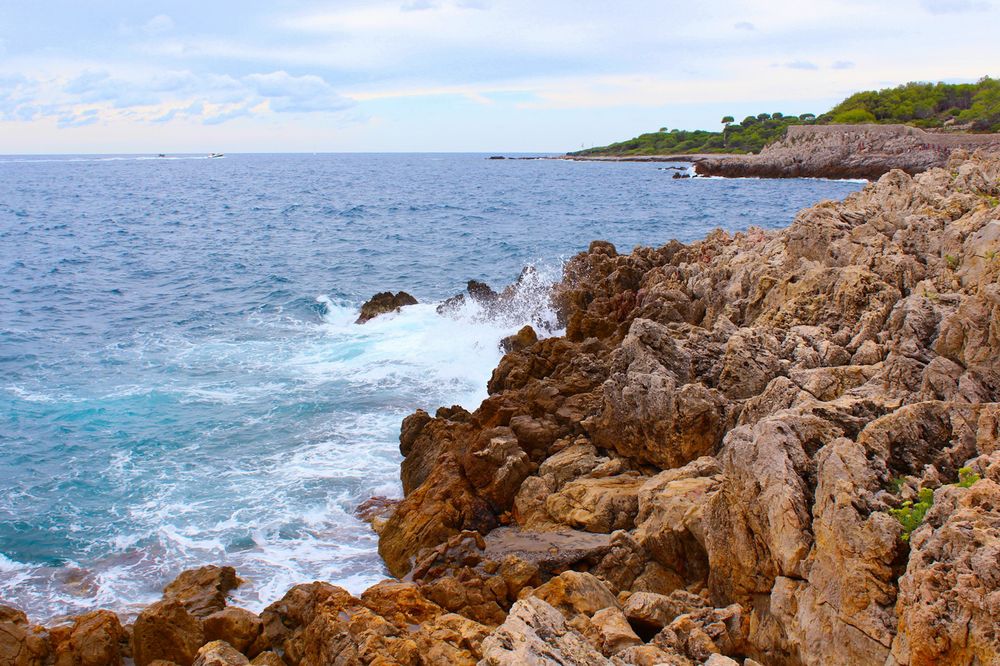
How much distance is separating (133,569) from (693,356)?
10838 mm

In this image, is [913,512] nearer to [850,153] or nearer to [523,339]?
[523,339]

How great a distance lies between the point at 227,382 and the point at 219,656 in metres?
16.0

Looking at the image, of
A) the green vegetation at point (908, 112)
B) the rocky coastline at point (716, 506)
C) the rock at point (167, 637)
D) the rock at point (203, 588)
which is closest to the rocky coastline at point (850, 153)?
→ the green vegetation at point (908, 112)

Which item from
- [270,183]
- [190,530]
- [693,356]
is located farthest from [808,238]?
[270,183]

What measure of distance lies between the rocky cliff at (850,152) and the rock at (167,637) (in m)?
71.2

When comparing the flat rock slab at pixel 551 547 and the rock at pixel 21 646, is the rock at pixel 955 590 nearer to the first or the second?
the flat rock slab at pixel 551 547

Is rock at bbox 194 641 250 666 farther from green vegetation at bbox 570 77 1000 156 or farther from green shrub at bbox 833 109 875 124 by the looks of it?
green shrub at bbox 833 109 875 124

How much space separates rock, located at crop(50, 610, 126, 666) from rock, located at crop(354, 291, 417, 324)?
71.9ft

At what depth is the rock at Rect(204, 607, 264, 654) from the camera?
10.6 metres

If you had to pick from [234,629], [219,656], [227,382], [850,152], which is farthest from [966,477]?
[850,152]

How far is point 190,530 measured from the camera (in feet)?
49.8

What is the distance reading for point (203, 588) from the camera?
12328 millimetres

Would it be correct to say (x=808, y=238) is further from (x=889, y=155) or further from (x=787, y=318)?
(x=889, y=155)

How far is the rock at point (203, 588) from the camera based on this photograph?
11.6 meters
